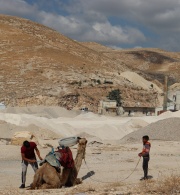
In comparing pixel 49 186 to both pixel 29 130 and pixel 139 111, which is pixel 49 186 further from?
pixel 139 111

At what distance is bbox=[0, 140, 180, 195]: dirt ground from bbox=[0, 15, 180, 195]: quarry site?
0.09 feet

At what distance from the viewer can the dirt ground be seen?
9.17 meters

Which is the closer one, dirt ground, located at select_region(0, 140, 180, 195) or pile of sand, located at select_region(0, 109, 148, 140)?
dirt ground, located at select_region(0, 140, 180, 195)

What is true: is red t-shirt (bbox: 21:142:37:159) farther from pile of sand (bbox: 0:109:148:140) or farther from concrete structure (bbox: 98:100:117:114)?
concrete structure (bbox: 98:100:117:114)

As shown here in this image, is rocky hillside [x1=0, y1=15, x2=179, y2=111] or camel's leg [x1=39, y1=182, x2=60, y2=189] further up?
rocky hillside [x1=0, y1=15, x2=179, y2=111]

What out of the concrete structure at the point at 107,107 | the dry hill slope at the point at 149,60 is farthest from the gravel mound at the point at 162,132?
the dry hill slope at the point at 149,60

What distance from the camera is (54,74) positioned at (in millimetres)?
53656

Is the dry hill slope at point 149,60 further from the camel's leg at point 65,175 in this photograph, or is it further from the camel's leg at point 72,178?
the camel's leg at point 65,175

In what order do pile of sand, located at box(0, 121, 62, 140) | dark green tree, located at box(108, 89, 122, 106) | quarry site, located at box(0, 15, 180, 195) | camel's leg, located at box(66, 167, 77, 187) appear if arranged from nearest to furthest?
1. camel's leg, located at box(66, 167, 77, 187)
2. quarry site, located at box(0, 15, 180, 195)
3. pile of sand, located at box(0, 121, 62, 140)
4. dark green tree, located at box(108, 89, 122, 106)

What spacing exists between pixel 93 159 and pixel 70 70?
40.6 metres

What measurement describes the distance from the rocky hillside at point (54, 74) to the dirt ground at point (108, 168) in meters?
26.6

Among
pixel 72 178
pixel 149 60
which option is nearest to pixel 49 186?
pixel 72 178

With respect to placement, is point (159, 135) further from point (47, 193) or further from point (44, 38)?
point (44, 38)

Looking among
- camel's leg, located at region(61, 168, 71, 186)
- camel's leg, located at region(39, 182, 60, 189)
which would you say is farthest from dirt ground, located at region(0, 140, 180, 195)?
camel's leg, located at region(61, 168, 71, 186)
